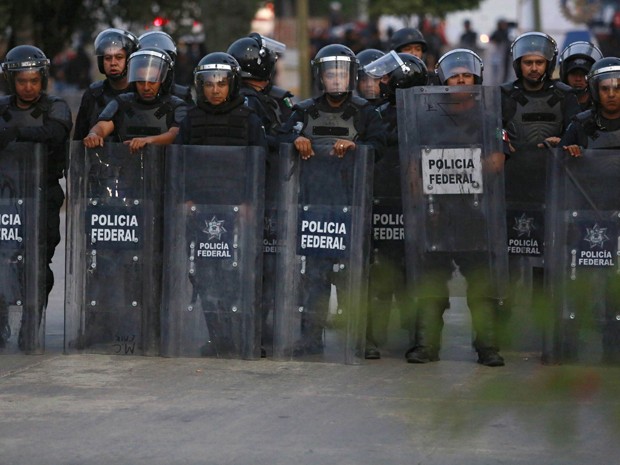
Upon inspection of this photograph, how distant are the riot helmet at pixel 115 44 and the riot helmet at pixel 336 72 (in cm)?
153

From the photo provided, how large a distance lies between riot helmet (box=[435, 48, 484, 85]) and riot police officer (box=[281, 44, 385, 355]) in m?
0.49

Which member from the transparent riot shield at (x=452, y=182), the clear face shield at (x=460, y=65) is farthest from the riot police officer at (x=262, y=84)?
the clear face shield at (x=460, y=65)

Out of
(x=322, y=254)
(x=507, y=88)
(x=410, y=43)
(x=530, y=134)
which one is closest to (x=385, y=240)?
(x=322, y=254)

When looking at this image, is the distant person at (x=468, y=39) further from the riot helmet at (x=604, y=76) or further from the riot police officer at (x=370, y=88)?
the riot helmet at (x=604, y=76)

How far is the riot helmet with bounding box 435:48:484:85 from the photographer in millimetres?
7332

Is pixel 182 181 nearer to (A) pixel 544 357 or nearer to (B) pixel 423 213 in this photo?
(B) pixel 423 213

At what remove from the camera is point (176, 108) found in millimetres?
7613

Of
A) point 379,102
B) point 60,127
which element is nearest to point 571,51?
point 379,102

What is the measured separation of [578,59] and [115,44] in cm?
316

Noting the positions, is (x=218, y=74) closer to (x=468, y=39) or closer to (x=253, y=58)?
(x=253, y=58)

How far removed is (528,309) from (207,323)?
15.4ft

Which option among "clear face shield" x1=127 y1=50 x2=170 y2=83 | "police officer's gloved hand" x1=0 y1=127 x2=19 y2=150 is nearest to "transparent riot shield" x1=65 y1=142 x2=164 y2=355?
"police officer's gloved hand" x1=0 y1=127 x2=19 y2=150

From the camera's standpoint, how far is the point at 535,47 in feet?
25.5

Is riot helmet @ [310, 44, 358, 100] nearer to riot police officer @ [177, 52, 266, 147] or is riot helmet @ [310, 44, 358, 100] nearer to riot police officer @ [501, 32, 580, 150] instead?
riot police officer @ [177, 52, 266, 147]
